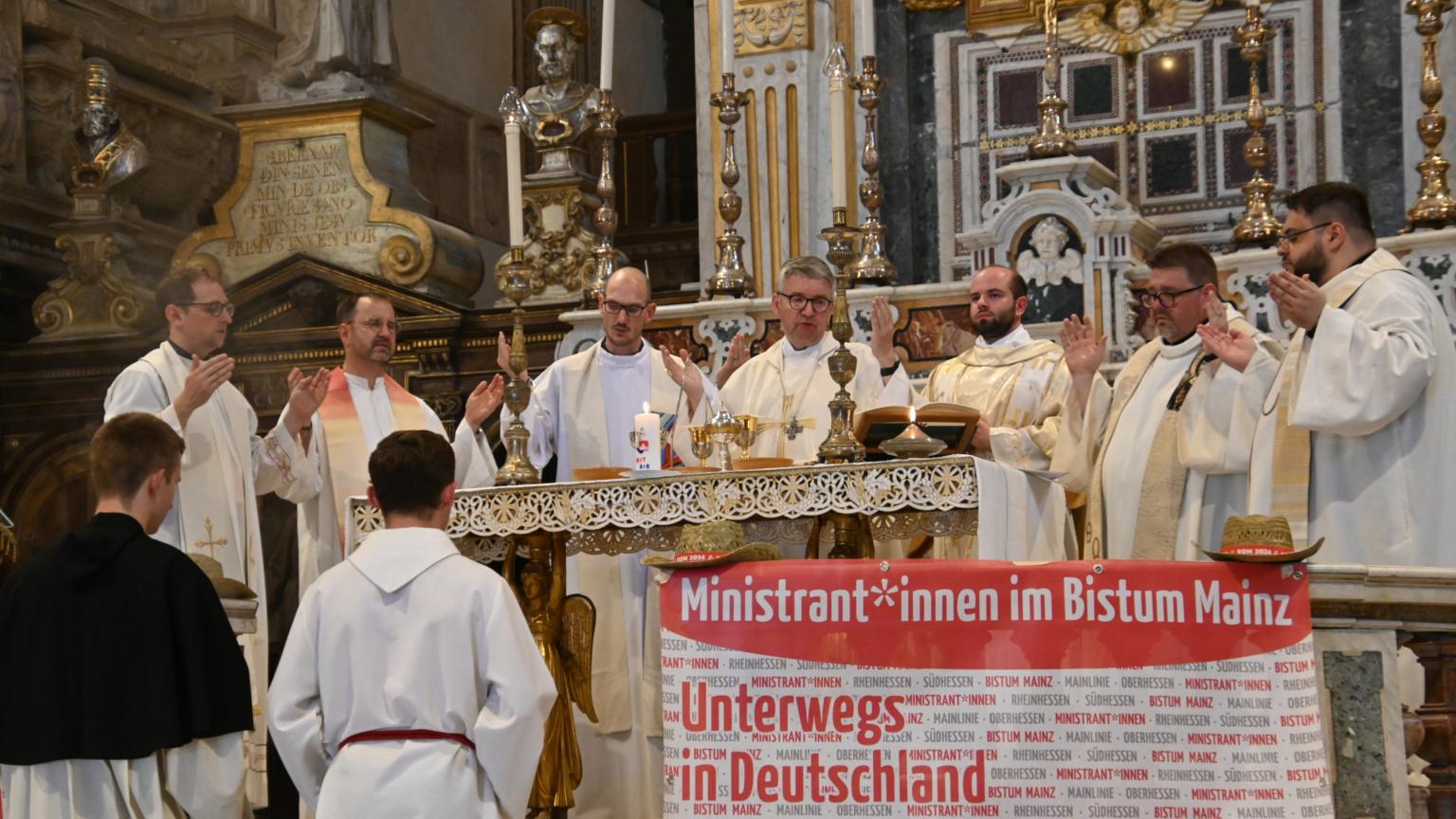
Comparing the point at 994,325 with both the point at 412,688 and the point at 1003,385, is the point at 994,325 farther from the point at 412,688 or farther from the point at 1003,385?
the point at 412,688

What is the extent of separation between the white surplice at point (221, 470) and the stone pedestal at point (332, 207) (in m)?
3.82

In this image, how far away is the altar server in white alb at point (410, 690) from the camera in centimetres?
405

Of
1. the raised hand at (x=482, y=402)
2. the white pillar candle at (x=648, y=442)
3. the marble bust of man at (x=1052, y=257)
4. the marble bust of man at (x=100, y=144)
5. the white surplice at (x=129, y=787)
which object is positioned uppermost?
the marble bust of man at (x=100, y=144)

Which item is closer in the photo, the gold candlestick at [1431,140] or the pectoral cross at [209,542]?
the pectoral cross at [209,542]

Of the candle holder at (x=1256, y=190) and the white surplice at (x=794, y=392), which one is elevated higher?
the candle holder at (x=1256, y=190)

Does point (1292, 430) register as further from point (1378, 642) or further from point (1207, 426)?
point (1378, 642)

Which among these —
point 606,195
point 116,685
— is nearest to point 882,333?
point 606,195

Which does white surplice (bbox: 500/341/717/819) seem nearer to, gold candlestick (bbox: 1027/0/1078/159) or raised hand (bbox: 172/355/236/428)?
raised hand (bbox: 172/355/236/428)

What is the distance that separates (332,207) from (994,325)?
5.58 meters

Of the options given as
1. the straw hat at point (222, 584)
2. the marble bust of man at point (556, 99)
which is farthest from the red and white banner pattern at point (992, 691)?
the marble bust of man at point (556, 99)

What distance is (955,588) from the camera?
419 cm

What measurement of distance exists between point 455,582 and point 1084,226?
4.28 m

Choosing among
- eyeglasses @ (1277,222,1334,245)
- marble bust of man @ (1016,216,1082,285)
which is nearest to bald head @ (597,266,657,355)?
marble bust of man @ (1016,216,1082,285)

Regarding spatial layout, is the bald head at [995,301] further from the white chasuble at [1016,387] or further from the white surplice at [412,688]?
the white surplice at [412,688]
